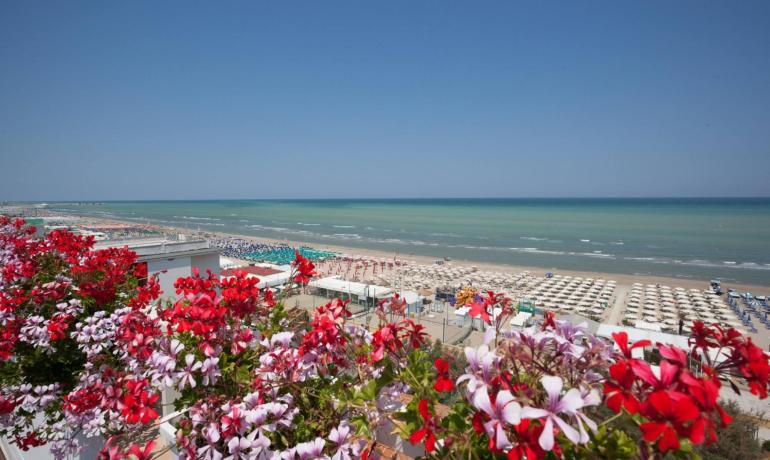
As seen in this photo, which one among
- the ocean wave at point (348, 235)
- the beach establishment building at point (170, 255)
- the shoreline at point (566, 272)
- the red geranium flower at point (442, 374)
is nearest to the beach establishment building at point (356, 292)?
the beach establishment building at point (170, 255)

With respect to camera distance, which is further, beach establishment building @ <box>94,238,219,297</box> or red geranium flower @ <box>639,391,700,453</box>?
beach establishment building @ <box>94,238,219,297</box>

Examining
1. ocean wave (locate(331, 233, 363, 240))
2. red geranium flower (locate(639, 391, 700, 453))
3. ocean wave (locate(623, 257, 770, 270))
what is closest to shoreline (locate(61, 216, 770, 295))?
ocean wave (locate(623, 257, 770, 270))

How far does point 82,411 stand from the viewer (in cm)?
186

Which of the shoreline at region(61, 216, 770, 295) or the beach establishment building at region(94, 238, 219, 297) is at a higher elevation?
the beach establishment building at region(94, 238, 219, 297)

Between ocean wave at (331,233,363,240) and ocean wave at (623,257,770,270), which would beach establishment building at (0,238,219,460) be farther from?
ocean wave at (331,233,363,240)

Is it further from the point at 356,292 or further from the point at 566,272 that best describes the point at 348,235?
the point at 356,292

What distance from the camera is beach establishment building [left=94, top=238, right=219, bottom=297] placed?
25.8 feet

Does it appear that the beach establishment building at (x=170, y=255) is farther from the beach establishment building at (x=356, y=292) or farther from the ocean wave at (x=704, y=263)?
the ocean wave at (x=704, y=263)

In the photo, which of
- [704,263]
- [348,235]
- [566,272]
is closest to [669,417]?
[566,272]

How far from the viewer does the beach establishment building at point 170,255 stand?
25.8 feet

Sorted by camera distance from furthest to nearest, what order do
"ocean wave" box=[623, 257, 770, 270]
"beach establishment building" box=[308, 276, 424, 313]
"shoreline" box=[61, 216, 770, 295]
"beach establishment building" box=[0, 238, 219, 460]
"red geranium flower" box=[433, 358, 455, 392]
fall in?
1. "ocean wave" box=[623, 257, 770, 270]
2. "shoreline" box=[61, 216, 770, 295]
3. "beach establishment building" box=[308, 276, 424, 313]
4. "beach establishment building" box=[0, 238, 219, 460]
5. "red geranium flower" box=[433, 358, 455, 392]

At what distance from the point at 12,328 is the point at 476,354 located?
2.97 meters

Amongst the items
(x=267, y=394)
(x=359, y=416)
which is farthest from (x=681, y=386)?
(x=267, y=394)

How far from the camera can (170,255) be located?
8.27 meters
